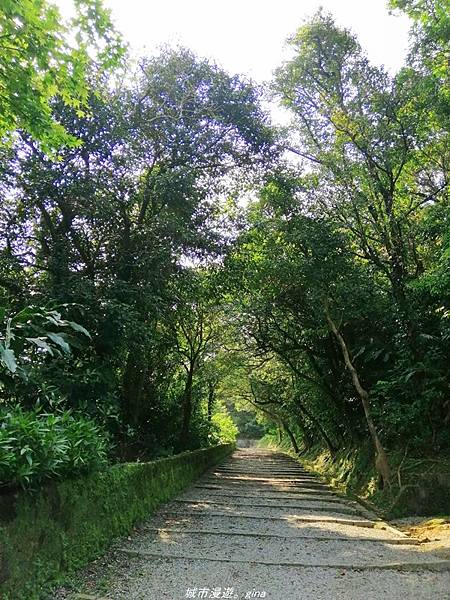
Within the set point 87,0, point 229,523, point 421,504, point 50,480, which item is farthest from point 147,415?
point 87,0

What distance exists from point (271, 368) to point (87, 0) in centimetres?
1749

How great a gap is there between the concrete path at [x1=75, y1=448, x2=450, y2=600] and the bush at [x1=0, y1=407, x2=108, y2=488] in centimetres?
110

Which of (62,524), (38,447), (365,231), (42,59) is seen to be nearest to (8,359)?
(38,447)

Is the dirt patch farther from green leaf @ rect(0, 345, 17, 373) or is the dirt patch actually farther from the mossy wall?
green leaf @ rect(0, 345, 17, 373)

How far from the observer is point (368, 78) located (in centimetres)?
1041

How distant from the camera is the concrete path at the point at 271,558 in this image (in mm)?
3902

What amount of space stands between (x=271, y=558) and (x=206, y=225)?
6.79 metres

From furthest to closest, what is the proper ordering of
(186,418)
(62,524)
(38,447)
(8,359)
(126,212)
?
1. (186,418)
2. (126,212)
3. (62,524)
4. (38,447)
5. (8,359)

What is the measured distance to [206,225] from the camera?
995 centimetres

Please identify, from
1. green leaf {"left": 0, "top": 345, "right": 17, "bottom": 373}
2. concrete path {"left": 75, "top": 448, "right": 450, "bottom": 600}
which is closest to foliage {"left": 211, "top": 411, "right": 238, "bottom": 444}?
concrete path {"left": 75, "top": 448, "right": 450, "bottom": 600}

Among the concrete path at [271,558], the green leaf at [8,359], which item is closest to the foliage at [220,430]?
the concrete path at [271,558]

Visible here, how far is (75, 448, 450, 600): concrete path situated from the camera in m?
3.90

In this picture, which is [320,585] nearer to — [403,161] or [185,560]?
[185,560]

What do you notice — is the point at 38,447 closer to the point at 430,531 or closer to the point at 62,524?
the point at 62,524
